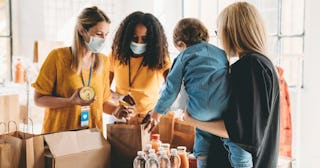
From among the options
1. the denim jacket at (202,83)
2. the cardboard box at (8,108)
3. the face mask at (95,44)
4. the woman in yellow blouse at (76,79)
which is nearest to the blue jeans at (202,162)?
the denim jacket at (202,83)

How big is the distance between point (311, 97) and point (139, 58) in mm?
1900

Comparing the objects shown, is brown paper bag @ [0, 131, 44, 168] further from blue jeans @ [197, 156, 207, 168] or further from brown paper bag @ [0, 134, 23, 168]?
blue jeans @ [197, 156, 207, 168]

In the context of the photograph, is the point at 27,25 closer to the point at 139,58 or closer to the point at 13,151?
the point at 139,58

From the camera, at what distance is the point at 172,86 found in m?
1.75

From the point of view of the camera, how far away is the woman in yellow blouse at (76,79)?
6.42 ft

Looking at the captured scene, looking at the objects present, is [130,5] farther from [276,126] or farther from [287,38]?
[276,126]

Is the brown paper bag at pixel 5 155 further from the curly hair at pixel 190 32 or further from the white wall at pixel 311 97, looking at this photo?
the white wall at pixel 311 97

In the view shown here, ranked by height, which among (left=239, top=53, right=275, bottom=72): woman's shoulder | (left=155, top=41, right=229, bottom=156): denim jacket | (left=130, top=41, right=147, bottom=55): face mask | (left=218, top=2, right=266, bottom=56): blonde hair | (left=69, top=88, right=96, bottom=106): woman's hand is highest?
(left=218, top=2, right=266, bottom=56): blonde hair

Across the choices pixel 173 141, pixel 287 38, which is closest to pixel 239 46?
pixel 173 141

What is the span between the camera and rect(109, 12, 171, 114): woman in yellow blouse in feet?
7.75

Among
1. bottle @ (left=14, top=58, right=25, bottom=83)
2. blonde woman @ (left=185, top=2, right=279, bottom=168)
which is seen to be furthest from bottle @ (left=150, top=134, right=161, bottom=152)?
bottle @ (left=14, top=58, right=25, bottom=83)

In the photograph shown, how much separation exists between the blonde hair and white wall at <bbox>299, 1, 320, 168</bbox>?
2180 millimetres

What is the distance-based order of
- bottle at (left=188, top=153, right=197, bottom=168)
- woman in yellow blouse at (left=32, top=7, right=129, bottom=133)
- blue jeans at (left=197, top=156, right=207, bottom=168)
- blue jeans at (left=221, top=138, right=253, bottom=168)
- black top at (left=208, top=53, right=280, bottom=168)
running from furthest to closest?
woman in yellow blouse at (left=32, top=7, right=129, bottom=133)
bottle at (left=188, top=153, right=197, bottom=168)
blue jeans at (left=197, top=156, right=207, bottom=168)
blue jeans at (left=221, top=138, right=253, bottom=168)
black top at (left=208, top=53, right=280, bottom=168)

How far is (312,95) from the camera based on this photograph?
3404mm
